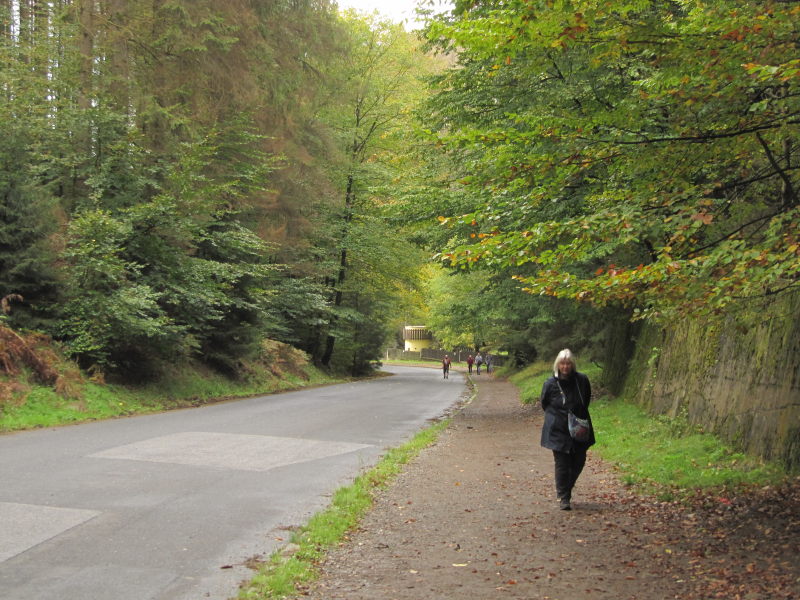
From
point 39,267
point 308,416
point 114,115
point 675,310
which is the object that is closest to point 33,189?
point 39,267

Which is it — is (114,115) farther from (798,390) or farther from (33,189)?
(798,390)

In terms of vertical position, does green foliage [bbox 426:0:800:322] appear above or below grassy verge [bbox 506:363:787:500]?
above

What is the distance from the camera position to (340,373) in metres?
35.4

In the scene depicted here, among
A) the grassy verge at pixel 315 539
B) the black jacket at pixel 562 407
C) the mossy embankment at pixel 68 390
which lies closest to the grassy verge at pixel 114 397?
the mossy embankment at pixel 68 390

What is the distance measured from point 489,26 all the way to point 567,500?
4678mm

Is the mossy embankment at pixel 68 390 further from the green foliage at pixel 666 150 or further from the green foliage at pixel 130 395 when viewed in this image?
the green foliage at pixel 666 150

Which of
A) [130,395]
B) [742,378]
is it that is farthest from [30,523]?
[130,395]

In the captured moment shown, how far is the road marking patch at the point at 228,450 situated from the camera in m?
9.38

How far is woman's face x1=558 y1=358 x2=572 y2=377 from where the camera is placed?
23.4 feet

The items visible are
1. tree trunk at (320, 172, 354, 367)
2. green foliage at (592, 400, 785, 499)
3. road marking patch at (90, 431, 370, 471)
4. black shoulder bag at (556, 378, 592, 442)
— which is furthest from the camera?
tree trunk at (320, 172, 354, 367)

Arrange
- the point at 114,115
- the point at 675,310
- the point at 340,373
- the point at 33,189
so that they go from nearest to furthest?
the point at 675,310 → the point at 33,189 → the point at 114,115 → the point at 340,373

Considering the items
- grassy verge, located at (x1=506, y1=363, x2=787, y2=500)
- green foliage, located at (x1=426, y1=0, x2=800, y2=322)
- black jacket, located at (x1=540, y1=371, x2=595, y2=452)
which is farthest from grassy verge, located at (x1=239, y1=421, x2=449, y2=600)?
grassy verge, located at (x1=506, y1=363, x2=787, y2=500)

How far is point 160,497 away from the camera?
23.5 ft

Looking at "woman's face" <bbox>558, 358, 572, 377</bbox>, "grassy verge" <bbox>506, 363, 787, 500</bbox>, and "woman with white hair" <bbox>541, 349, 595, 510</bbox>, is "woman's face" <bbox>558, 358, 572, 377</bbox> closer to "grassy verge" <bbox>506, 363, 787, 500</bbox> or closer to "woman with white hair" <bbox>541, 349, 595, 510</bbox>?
"woman with white hair" <bbox>541, 349, 595, 510</bbox>
